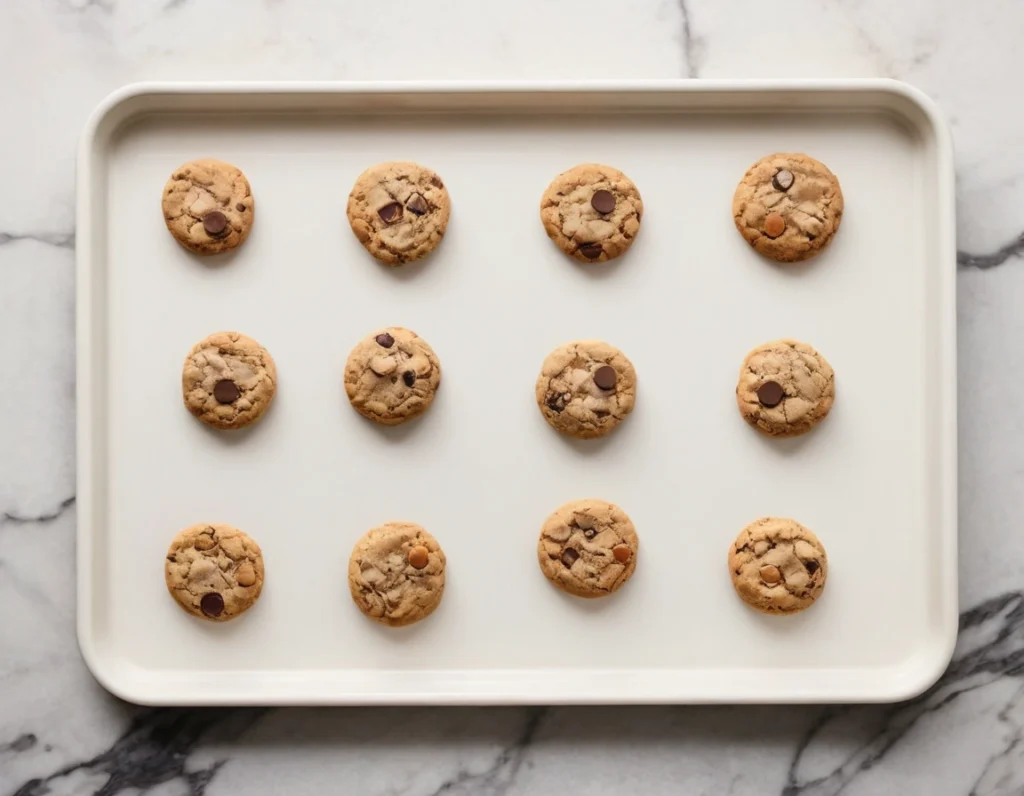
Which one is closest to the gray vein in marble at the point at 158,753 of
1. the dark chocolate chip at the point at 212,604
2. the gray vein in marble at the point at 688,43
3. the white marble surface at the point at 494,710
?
the white marble surface at the point at 494,710

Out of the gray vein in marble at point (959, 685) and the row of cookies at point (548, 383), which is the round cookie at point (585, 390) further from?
the gray vein in marble at point (959, 685)

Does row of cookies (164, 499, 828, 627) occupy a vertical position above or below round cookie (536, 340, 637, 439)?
below

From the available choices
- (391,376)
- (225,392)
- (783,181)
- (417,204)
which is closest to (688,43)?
(783,181)

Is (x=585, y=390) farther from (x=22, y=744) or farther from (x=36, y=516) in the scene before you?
(x=22, y=744)

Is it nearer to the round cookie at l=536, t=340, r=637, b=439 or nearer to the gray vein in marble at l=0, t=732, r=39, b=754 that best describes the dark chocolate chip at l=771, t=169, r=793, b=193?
the round cookie at l=536, t=340, r=637, b=439

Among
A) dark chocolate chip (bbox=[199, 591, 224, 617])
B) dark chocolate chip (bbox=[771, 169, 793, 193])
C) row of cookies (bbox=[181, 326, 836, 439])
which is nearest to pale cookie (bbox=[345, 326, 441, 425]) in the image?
row of cookies (bbox=[181, 326, 836, 439])

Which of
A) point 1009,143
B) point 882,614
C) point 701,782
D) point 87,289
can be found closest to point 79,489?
point 87,289
